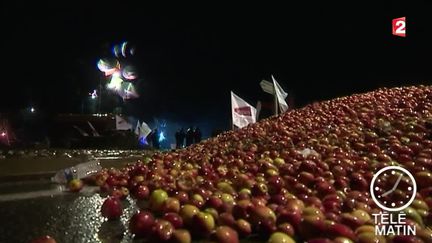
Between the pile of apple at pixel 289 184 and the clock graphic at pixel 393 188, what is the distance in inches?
3.0

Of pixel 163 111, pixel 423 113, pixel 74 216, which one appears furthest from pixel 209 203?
pixel 163 111

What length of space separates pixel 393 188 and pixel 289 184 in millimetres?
847

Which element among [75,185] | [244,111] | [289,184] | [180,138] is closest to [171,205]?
[289,184]

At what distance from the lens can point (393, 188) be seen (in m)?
3.48

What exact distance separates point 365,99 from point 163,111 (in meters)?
33.2

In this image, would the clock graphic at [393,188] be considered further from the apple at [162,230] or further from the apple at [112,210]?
the apple at [112,210]

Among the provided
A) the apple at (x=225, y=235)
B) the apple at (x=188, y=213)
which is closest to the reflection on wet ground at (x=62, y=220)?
the apple at (x=188, y=213)

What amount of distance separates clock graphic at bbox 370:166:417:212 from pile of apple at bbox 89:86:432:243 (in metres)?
0.07

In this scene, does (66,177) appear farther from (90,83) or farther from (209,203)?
(90,83)

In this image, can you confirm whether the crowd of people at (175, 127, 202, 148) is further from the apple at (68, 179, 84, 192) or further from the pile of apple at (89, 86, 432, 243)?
the apple at (68, 179, 84, 192)

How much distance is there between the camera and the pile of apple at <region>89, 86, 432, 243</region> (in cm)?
280

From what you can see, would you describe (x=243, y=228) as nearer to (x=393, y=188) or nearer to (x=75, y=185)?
(x=393, y=188)

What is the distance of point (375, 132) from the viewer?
5969 millimetres

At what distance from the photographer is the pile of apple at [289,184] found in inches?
110
